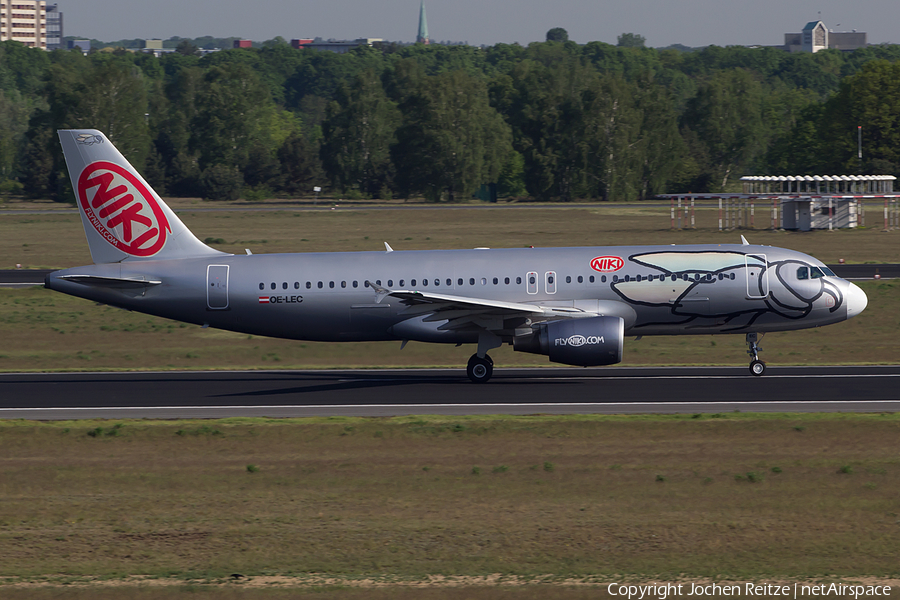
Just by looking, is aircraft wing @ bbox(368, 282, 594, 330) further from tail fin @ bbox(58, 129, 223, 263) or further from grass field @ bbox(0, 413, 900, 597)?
tail fin @ bbox(58, 129, 223, 263)

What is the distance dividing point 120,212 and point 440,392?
13.0 metres

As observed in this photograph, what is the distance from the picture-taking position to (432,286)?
120 feet

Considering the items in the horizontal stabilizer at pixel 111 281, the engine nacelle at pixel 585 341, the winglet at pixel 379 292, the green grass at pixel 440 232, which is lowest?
the engine nacelle at pixel 585 341

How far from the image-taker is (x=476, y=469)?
77.7 feet

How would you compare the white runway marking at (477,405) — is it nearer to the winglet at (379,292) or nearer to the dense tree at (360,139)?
the winglet at (379,292)

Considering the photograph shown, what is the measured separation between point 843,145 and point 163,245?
130533mm

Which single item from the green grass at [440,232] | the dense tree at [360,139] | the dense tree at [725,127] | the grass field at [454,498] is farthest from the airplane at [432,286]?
the dense tree at [725,127]

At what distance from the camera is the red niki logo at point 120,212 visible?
123 feet

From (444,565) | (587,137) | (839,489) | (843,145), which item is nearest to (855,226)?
(843,145)

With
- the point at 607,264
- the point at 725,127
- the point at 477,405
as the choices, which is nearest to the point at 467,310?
the point at 477,405

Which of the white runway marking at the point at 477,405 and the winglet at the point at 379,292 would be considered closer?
the white runway marking at the point at 477,405

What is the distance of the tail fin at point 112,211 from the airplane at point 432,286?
0.13 feet

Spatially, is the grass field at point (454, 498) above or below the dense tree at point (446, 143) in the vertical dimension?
below

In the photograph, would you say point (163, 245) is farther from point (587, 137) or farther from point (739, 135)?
point (739, 135)
